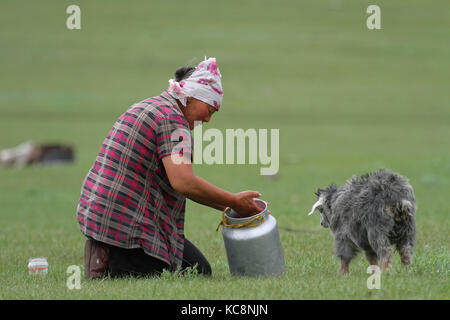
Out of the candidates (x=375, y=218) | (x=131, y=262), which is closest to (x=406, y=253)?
(x=375, y=218)

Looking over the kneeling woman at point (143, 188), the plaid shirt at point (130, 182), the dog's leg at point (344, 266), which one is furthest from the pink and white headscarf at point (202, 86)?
the dog's leg at point (344, 266)

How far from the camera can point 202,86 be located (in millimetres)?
6289

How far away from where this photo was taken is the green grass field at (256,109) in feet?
20.7

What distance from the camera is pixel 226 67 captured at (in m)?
47.9

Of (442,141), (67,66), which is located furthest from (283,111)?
(67,66)

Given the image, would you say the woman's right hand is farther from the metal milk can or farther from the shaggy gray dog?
the shaggy gray dog

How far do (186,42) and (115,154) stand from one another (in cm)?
4777

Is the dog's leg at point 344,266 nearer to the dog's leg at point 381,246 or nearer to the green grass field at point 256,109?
the green grass field at point 256,109

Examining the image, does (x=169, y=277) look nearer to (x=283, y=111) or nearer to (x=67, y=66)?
(x=283, y=111)

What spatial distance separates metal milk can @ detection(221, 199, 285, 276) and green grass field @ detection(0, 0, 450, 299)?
7.6 inches

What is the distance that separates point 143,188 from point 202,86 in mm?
1016

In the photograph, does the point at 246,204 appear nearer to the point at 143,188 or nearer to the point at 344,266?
the point at 143,188

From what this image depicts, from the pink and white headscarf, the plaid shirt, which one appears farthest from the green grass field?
the pink and white headscarf

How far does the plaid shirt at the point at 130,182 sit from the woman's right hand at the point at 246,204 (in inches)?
28.0
